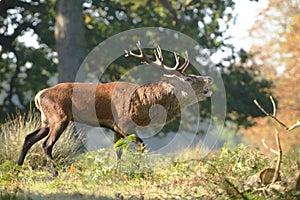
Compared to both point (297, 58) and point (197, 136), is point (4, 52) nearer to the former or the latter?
point (197, 136)

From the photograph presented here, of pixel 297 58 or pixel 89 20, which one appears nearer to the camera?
pixel 89 20

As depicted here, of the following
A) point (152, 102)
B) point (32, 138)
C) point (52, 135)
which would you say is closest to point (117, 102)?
point (152, 102)

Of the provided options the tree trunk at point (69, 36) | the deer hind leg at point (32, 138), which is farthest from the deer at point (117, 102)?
the tree trunk at point (69, 36)

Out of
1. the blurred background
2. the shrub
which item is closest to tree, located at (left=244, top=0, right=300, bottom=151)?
the blurred background

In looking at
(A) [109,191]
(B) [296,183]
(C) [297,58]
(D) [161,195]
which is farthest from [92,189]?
→ (C) [297,58]

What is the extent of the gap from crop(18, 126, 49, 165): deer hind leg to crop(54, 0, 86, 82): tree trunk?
259 inches

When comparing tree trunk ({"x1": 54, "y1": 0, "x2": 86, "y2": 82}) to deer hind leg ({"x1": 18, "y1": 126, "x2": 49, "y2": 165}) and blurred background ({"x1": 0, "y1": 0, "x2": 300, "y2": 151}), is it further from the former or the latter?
deer hind leg ({"x1": 18, "y1": 126, "x2": 49, "y2": 165})

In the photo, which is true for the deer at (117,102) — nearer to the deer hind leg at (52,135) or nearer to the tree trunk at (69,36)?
the deer hind leg at (52,135)

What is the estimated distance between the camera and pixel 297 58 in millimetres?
26203

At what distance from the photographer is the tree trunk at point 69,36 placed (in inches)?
635

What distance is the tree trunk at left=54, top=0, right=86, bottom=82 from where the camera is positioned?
16.1m

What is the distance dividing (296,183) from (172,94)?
4.55 meters

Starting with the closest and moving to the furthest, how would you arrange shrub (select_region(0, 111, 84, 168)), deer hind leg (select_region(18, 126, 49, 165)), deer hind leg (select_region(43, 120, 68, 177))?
1. deer hind leg (select_region(43, 120, 68, 177))
2. deer hind leg (select_region(18, 126, 49, 165))
3. shrub (select_region(0, 111, 84, 168))

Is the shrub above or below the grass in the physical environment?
below
